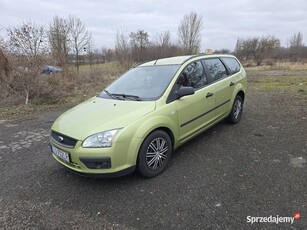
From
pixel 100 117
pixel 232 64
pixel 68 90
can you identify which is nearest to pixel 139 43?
pixel 68 90

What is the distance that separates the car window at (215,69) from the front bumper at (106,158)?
2.33 m

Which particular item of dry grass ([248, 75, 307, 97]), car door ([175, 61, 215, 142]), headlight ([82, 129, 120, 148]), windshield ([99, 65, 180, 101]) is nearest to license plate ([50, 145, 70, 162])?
headlight ([82, 129, 120, 148])

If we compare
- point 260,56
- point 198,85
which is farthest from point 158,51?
point 198,85

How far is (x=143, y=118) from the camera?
299cm

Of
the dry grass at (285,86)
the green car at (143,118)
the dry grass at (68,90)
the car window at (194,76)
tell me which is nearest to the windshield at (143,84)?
the green car at (143,118)

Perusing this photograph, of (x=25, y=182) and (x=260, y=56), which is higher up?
(x=260, y=56)

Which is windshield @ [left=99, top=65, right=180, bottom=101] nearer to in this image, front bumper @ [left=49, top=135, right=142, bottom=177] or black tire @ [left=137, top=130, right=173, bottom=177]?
black tire @ [left=137, top=130, right=173, bottom=177]

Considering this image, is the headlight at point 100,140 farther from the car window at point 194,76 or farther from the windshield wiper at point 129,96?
the car window at point 194,76

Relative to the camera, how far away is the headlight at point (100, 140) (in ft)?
8.93

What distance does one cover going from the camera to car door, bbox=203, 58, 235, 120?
435cm

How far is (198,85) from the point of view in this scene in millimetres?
3994

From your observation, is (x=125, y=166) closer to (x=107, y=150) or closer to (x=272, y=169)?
(x=107, y=150)

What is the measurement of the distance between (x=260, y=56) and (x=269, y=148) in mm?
34246

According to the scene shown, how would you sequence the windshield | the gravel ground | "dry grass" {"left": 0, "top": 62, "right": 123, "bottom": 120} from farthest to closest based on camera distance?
"dry grass" {"left": 0, "top": 62, "right": 123, "bottom": 120}, the windshield, the gravel ground
